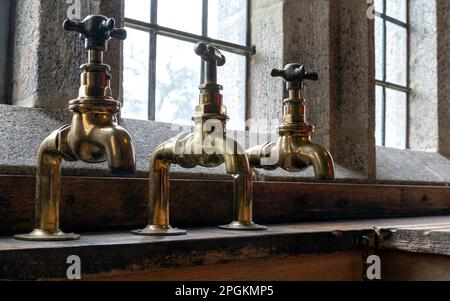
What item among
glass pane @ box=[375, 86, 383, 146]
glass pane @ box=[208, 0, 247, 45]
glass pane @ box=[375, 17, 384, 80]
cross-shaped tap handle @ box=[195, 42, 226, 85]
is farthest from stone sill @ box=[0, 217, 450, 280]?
glass pane @ box=[375, 17, 384, 80]

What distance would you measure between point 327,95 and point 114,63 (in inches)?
26.2

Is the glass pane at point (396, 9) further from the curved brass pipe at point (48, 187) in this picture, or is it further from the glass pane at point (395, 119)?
the curved brass pipe at point (48, 187)

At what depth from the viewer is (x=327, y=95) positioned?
1550mm

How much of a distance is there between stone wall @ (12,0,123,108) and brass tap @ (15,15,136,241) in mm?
223

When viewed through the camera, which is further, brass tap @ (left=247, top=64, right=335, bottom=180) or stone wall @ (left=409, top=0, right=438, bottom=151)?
stone wall @ (left=409, top=0, right=438, bottom=151)

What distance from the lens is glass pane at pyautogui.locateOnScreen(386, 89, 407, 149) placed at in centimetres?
210

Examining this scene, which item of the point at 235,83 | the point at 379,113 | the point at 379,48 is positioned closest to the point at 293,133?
Result: the point at 235,83

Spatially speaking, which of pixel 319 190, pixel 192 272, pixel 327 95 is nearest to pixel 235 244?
pixel 192 272

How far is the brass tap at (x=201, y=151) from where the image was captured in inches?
35.5

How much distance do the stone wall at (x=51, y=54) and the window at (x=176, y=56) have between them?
270 mm

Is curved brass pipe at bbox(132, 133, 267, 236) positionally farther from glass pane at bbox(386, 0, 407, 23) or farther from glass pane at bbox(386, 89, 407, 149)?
glass pane at bbox(386, 0, 407, 23)

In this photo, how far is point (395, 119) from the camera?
7.02ft
